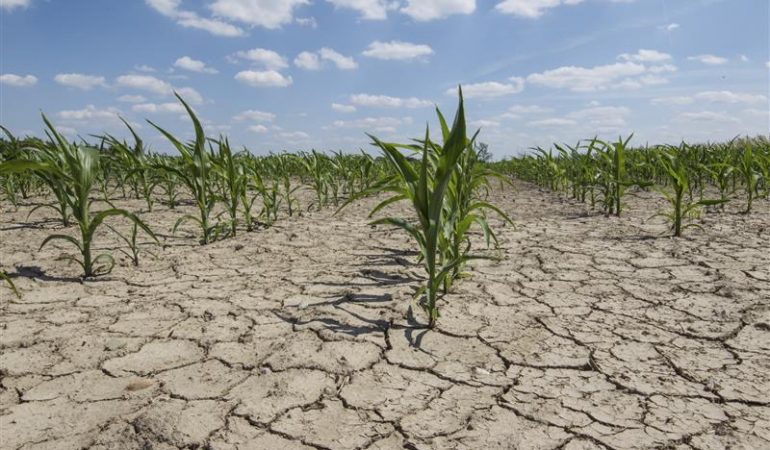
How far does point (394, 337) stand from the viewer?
1.62 metres

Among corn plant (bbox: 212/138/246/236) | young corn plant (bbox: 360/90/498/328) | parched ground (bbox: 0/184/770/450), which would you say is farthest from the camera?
corn plant (bbox: 212/138/246/236)

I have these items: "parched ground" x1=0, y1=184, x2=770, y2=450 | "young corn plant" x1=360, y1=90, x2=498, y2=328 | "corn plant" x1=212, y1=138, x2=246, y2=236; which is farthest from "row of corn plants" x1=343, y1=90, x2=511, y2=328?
"corn plant" x1=212, y1=138, x2=246, y2=236

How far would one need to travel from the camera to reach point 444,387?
1323 millimetres

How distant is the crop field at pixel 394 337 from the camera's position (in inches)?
45.2

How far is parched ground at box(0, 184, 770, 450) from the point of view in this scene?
1136 millimetres

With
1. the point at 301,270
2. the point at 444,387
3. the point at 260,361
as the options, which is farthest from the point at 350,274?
the point at 444,387

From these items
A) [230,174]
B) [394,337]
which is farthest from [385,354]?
[230,174]

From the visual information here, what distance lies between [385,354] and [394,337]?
11cm

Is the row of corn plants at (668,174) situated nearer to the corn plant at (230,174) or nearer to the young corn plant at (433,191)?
the young corn plant at (433,191)

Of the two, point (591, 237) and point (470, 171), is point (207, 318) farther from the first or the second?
point (591, 237)

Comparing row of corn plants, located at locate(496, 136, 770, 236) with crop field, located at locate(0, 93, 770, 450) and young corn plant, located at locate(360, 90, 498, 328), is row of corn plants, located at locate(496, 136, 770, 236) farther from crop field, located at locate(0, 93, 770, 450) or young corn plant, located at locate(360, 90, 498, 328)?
young corn plant, located at locate(360, 90, 498, 328)

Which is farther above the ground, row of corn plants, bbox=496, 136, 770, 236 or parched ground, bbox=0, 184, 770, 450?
row of corn plants, bbox=496, 136, 770, 236

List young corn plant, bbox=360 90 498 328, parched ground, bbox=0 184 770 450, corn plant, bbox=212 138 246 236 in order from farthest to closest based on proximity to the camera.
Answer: corn plant, bbox=212 138 246 236
young corn plant, bbox=360 90 498 328
parched ground, bbox=0 184 770 450

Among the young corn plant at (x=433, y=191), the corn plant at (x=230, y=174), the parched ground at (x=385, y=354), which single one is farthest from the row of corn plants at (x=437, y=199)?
the corn plant at (x=230, y=174)
